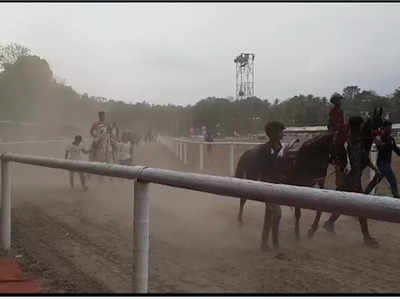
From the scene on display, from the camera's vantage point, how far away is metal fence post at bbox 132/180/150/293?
2.69 metres

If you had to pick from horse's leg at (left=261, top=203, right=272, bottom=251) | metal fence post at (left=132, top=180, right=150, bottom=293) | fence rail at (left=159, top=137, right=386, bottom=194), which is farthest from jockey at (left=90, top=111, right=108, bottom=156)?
metal fence post at (left=132, top=180, right=150, bottom=293)

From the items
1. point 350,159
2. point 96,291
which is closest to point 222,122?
point 350,159

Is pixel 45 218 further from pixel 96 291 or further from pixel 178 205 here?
pixel 96 291

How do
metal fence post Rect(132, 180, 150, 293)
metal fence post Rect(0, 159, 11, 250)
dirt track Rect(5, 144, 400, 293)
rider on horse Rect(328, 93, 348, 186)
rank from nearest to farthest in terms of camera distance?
dirt track Rect(5, 144, 400, 293) → metal fence post Rect(132, 180, 150, 293) → metal fence post Rect(0, 159, 11, 250) → rider on horse Rect(328, 93, 348, 186)

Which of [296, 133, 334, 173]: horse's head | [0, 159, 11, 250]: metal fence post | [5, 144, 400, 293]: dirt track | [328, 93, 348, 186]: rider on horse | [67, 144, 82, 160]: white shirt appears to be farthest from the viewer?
[67, 144, 82, 160]: white shirt

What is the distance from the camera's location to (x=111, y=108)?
2081cm

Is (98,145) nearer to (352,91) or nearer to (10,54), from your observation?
(352,91)

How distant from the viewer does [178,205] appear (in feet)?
12.1

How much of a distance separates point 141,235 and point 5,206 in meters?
2.82

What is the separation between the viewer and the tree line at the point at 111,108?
13961 millimetres

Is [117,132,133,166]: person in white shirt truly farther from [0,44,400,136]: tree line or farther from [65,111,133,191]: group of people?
[0,44,400,136]: tree line

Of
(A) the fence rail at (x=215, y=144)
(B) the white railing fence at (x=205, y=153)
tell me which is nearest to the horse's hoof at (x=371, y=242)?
(A) the fence rail at (x=215, y=144)

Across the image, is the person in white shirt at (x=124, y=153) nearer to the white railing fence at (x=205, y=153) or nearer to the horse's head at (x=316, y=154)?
the white railing fence at (x=205, y=153)

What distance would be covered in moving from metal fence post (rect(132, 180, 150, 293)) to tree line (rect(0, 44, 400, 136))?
8.18 m
